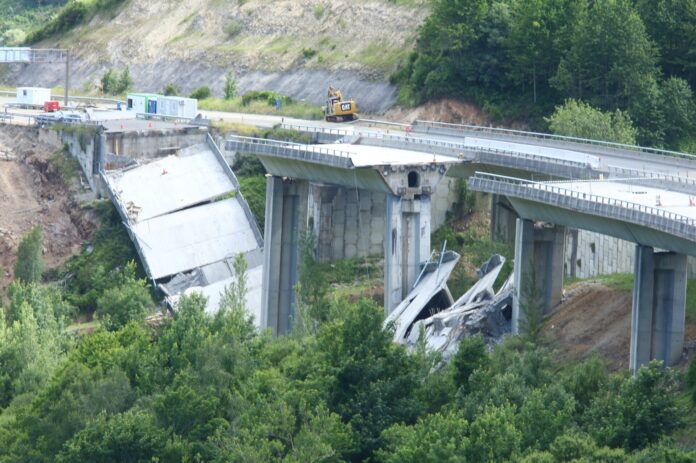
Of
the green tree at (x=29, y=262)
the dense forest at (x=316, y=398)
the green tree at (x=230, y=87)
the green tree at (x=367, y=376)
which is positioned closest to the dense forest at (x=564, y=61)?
the green tree at (x=230, y=87)

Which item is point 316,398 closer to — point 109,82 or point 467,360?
point 467,360

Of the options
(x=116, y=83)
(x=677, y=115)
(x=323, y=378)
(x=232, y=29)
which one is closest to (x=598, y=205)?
(x=323, y=378)

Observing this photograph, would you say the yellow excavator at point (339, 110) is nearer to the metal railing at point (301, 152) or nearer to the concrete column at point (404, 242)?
the metal railing at point (301, 152)

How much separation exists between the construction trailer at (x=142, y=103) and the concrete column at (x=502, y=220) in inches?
1196

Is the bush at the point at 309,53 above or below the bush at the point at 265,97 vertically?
above

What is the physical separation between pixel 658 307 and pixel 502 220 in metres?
23.7

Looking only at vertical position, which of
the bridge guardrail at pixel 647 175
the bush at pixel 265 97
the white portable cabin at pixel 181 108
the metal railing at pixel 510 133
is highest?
the bush at pixel 265 97

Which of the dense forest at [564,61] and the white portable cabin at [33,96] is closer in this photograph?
the dense forest at [564,61]

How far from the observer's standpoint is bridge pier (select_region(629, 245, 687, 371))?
2514 inches

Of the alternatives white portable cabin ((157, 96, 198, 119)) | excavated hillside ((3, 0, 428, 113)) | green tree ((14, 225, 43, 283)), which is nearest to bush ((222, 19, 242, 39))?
excavated hillside ((3, 0, 428, 113))

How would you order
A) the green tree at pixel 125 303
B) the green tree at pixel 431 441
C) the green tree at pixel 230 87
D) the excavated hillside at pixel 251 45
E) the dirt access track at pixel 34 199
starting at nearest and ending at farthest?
the green tree at pixel 431 441 → the green tree at pixel 125 303 → the dirt access track at pixel 34 199 → the excavated hillside at pixel 251 45 → the green tree at pixel 230 87

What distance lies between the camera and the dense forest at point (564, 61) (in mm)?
97125

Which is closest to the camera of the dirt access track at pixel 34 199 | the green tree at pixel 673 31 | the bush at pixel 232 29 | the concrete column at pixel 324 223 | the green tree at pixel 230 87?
the concrete column at pixel 324 223

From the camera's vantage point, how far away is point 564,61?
100562 mm
